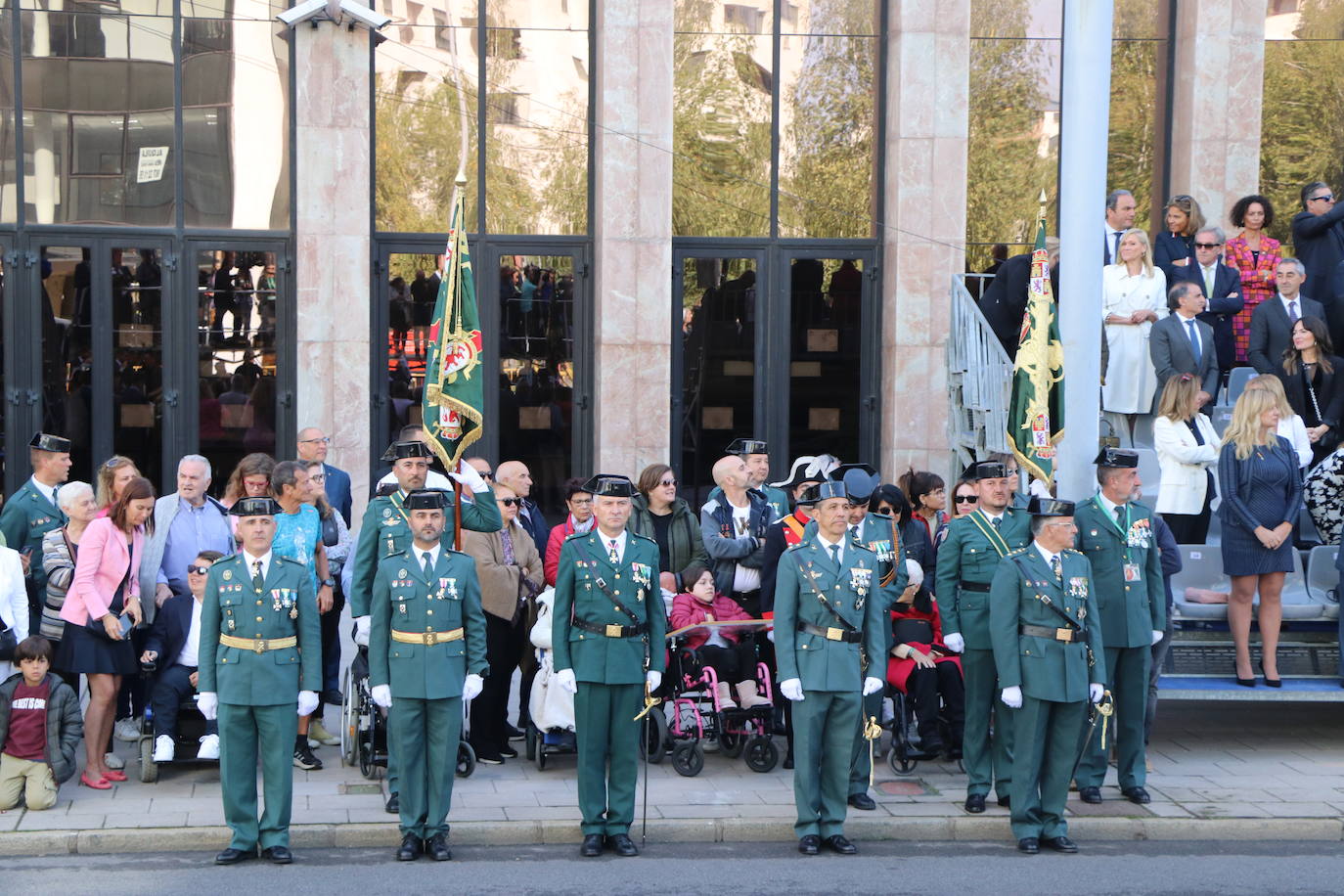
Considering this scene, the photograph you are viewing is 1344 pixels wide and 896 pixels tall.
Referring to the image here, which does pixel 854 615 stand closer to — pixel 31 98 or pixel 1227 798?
pixel 1227 798

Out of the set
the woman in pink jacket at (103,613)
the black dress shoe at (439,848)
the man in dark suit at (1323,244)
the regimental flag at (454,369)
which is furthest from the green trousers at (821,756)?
the man in dark suit at (1323,244)

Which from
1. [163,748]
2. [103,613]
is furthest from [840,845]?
[103,613]

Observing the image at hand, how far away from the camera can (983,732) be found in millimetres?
9250

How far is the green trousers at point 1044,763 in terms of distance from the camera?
864 cm

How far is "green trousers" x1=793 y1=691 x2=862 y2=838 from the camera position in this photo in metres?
8.47

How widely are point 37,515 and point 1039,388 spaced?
21.0ft

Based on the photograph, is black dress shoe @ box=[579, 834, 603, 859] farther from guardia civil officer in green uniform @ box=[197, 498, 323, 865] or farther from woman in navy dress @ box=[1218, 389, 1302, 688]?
woman in navy dress @ box=[1218, 389, 1302, 688]

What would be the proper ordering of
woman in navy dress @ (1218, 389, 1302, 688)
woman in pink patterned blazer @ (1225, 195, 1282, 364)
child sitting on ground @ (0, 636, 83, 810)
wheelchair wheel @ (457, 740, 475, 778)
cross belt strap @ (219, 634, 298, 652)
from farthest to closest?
woman in pink patterned blazer @ (1225, 195, 1282, 364), woman in navy dress @ (1218, 389, 1302, 688), wheelchair wheel @ (457, 740, 475, 778), child sitting on ground @ (0, 636, 83, 810), cross belt strap @ (219, 634, 298, 652)

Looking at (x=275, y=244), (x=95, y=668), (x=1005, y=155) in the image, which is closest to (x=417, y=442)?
(x=95, y=668)

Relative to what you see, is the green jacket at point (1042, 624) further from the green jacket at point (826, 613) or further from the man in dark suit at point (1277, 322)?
the man in dark suit at point (1277, 322)

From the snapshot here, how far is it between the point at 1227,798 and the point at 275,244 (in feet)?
30.8

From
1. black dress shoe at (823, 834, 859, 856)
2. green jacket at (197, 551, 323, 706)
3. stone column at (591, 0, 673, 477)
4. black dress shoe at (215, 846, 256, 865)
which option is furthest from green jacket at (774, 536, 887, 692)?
stone column at (591, 0, 673, 477)

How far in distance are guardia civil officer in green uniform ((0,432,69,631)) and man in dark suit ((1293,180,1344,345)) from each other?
1036 cm

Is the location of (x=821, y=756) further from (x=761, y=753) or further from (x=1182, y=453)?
(x=1182, y=453)
